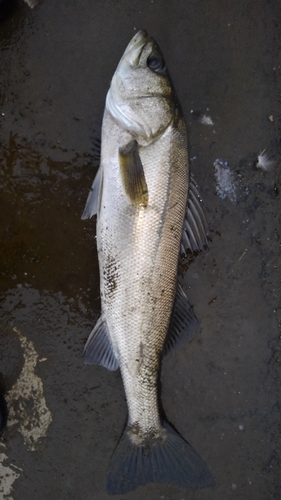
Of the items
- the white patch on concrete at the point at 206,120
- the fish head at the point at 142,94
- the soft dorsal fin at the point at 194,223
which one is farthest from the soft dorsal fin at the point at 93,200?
the white patch on concrete at the point at 206,120

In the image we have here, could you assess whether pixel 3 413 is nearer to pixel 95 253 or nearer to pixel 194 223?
pixel 95 253

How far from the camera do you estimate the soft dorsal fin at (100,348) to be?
7.43 feet

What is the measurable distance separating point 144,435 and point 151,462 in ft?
0.68

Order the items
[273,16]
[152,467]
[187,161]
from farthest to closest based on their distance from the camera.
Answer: [273,16] < [152,467] < [187,161]

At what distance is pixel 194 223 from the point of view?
2209mm

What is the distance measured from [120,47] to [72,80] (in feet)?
1.28

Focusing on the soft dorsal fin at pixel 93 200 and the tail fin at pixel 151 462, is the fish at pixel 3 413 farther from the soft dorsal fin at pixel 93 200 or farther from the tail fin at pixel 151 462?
the soft dorsal fin at pixel 93 200

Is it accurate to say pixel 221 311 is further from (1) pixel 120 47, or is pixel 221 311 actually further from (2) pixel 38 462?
(1) pixel 120 47

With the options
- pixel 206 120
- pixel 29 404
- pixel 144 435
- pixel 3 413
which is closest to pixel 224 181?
pixel 206 120

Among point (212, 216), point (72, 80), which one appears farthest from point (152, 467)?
point (72, 80)

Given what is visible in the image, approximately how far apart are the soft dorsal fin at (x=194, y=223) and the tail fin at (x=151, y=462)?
4.00 feet


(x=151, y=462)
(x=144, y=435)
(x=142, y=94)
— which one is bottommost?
(x=151, y=462)

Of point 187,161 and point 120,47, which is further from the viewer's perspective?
point 120,47

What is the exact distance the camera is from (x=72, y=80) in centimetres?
241
